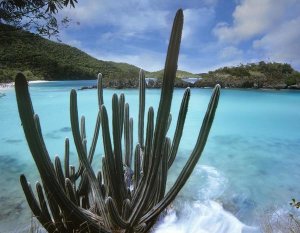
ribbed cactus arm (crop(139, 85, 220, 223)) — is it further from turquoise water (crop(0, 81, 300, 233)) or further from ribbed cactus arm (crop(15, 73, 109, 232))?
turquoise water (crop(0, 81, 300, 233))

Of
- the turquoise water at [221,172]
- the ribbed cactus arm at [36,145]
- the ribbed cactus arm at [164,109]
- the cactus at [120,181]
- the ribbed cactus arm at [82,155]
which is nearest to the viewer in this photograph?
the ribbed cactus arm at [36,145]

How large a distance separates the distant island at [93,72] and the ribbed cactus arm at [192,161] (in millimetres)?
3790

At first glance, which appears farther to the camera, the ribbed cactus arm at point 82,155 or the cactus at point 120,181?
the ribbed cactus arm at point 82,155

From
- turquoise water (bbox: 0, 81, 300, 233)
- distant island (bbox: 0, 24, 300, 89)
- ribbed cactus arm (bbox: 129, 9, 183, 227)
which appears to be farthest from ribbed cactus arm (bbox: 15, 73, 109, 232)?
distant island (bbox: 0, 24, 300, 89)

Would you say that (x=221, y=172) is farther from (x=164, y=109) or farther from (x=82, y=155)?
(x=164, y=109)

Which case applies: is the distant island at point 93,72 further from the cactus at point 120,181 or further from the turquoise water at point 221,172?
the cactus at point 120,181

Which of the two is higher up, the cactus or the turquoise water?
the cactus

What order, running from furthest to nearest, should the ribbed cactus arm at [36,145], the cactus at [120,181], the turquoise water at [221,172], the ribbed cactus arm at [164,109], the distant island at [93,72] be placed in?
the distant island at [93,72], the turquoise water at [221,172], the cactus at [120,181], the ribbed cactus arm at [164,109], the ribbed cactus arm at [36,145]

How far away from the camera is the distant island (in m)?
8.62

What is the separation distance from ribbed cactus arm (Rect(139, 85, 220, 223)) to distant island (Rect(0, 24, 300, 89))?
379 cm

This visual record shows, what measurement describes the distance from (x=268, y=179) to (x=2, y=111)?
14.4m

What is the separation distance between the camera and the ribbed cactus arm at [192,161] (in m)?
2.08

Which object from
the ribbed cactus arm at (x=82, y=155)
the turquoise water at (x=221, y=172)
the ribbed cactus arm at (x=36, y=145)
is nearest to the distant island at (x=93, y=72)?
the turquoise water at (x=221, y=172)

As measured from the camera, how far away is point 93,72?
67.4m
